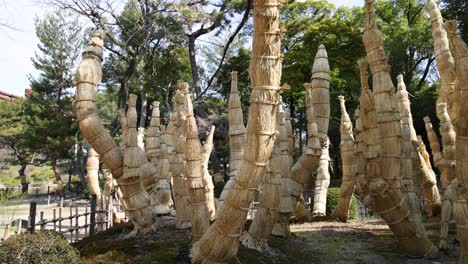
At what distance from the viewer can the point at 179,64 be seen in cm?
2248

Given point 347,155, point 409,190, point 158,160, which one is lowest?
point 409,190

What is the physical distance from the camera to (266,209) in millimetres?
5516

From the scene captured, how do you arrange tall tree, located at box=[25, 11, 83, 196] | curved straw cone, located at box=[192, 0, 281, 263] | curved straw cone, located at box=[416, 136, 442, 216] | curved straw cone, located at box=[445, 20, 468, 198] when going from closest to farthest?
curved straw cone, located at box=[192, 0, 281, 263]
curved straw cone, located at box=[445, 20, 468, 198]
curved straw cone, located at box=[416, 136, 442, 216]
tall tree, located at box=[25, 11, 83, 196]

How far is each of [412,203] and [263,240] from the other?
2.36 m

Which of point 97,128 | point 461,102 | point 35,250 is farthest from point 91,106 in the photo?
point 461,102

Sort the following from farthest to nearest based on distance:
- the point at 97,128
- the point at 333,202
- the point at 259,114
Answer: the point at 333,202 → the point at 97,128 → the point at 259,114

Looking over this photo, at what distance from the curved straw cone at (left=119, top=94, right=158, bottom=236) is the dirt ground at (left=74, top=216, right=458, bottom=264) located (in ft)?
0.76

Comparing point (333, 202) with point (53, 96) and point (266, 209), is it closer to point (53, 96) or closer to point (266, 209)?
point (266, 209)

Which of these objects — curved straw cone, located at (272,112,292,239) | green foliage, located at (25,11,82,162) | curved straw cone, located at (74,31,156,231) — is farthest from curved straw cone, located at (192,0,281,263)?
green foliage, located at (25,11,82,162)

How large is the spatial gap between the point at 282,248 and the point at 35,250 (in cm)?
320

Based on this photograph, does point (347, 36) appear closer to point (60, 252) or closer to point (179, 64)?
point (179, 64)

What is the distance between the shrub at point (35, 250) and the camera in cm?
430

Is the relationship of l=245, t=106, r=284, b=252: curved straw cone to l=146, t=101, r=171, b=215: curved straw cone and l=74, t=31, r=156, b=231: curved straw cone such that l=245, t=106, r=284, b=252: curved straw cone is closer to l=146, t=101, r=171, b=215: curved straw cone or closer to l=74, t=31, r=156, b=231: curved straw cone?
l=74, t=31, r=156, b=231: curved straw cone

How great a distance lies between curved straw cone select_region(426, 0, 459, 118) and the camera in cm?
613
